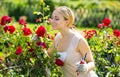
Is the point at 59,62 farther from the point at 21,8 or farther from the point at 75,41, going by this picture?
the point at 21,8

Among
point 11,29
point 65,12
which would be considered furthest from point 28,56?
point 65,12

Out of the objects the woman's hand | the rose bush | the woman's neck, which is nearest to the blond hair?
the woman's neck

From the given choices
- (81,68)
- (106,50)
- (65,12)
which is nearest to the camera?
(81,68)

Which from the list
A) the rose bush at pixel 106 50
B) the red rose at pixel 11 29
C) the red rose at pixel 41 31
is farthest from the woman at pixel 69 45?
the rose bush at pixel 106 50

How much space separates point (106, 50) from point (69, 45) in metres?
1.16

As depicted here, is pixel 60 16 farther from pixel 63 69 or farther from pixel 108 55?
pixel 108 55

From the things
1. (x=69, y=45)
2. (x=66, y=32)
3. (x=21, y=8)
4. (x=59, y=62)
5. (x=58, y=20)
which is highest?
(x=58, y=20)

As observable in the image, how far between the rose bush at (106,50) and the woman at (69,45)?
2.60ft

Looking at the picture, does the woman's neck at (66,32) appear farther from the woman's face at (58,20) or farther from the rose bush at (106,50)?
the rose bush at (106,50)

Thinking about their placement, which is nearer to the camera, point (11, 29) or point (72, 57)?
point (72, 57)

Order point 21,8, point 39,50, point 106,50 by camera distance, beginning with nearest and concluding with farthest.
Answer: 1. point 39,50
2. point 106,50
3. point 21,8

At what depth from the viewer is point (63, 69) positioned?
519 cm

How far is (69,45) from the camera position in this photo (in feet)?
16.8

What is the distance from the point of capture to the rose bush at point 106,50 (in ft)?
19.3
